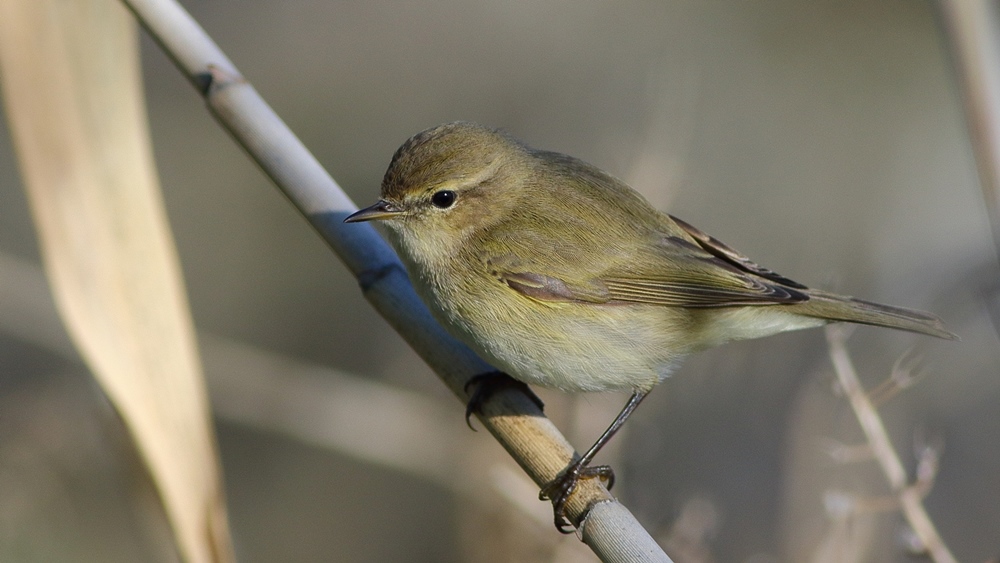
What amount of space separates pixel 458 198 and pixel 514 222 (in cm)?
20

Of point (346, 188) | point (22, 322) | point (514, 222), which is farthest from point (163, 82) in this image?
point (514, 222)

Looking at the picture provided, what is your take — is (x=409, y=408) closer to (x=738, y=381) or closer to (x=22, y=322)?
(x=22, y=322)

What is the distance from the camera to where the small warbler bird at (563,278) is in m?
2.76

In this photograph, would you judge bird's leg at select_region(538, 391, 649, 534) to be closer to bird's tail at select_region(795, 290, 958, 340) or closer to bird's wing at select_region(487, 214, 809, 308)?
bird's wing at select_region(487, 214, 809, 308)

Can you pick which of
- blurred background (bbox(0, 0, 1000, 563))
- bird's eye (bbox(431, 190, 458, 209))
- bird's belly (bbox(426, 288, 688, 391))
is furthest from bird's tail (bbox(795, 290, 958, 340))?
bird's eye (bbox(431, 190, 458, 209))

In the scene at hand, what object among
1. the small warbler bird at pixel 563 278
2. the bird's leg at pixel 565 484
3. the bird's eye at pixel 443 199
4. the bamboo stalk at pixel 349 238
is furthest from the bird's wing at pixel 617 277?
the bird's leg at pixel 565 484

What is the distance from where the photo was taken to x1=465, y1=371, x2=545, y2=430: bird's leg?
285 cm

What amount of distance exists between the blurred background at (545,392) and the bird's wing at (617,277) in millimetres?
575

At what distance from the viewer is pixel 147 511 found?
263 centimetres

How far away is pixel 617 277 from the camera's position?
2863mm

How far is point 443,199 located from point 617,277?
601 mm

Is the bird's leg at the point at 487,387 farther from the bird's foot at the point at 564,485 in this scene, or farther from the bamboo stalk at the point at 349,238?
the bird's foot at the point at 564,485

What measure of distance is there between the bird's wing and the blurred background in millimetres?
575

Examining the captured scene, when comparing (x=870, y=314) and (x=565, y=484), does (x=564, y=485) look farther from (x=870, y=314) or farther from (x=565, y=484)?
(x=870, y=314)
